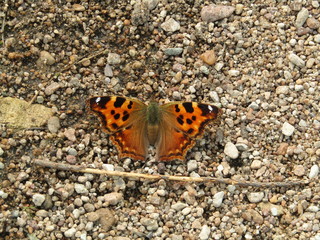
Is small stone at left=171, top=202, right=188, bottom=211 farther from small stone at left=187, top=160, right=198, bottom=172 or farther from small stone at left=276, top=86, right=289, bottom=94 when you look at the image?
small stone at left=276, top=86, right=289, bottom=94

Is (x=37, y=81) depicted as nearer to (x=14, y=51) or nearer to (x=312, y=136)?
(x=14, y=51)

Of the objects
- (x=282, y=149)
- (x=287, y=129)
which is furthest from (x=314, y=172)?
(x=287, y=129)

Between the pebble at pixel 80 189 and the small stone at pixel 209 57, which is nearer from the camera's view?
the pebble at pixel 80 189

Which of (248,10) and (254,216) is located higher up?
(248,10)

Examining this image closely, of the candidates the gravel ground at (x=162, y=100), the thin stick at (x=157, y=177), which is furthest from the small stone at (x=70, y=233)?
the thin stick at (x=157, y=177)

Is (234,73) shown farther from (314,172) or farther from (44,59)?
(44,59)

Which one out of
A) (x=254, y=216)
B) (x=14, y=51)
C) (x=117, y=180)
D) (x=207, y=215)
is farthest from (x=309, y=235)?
(x=14, y=51)

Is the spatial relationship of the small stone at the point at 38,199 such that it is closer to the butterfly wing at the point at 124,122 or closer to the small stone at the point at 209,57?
the butterfly wing at the point at 124,122
